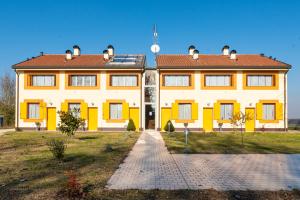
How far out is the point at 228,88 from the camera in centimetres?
2470

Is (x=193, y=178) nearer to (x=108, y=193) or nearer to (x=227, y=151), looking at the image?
(x=108, y=193)

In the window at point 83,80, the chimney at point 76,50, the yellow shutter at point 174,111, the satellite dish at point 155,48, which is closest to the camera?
the yellow shutter at point 174,111

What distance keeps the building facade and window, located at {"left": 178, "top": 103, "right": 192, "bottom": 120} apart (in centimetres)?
9

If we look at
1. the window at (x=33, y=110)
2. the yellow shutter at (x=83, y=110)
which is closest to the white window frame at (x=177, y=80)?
the yellow shutter at (x=83, y=110)

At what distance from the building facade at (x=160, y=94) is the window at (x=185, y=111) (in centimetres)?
9

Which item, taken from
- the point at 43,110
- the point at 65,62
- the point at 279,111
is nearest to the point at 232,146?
the point at 279,111

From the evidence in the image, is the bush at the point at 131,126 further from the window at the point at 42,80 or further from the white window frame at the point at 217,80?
the window at the point at 42,80

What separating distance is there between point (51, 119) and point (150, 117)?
9.10 metres

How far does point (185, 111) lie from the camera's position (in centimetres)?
2464

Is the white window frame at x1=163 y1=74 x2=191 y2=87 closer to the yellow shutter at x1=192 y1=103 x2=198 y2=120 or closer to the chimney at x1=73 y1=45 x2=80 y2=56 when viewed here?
the yellow shutter at x1=192 y1=103 x2=198 y2=120

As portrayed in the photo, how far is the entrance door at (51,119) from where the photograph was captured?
24891 millimetres

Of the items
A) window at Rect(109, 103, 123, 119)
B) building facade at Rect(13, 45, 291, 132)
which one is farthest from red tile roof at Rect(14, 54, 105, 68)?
window at Rect(109, 103, 123, 119)

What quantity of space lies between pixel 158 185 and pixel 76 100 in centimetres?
1976

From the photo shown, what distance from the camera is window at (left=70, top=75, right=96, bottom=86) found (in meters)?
25.1
